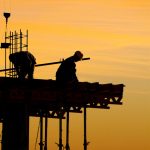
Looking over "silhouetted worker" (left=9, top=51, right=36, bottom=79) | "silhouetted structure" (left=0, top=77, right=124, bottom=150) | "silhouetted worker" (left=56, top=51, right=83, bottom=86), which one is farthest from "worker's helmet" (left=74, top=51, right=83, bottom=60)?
"silhouetted worker" (left=9, top=51, right=36, bottom=79)

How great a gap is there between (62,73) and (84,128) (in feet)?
12.4

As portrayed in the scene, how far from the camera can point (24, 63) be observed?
48.7m

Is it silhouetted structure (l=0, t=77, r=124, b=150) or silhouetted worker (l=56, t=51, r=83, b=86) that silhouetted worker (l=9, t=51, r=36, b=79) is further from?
silhouetted worker (l=56, t=51, r=83, b=86)

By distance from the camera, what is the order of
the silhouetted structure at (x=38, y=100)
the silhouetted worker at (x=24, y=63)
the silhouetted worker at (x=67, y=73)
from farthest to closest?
the silhouetted worker at (x=24, y=63) → the silhouetted worker at (x=67, y=73) → the silhouetted structure at (x=38, y=100)

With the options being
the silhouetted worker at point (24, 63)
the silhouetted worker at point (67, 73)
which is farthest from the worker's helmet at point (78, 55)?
the silhouetted worker at point (24, 63)

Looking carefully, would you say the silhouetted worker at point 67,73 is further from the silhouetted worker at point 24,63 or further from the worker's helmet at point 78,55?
the silhouetted worker at point 24,63

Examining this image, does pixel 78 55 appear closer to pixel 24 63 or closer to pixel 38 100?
pixel 38 100

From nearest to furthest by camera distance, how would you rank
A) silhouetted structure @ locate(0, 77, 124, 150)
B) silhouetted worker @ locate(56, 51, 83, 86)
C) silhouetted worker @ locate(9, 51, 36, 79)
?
1. silhouetted structure @ locate(0, 77, 124, 150)
2. silhouetted worker @ locate(56, 51, 83, 86)
3. silhouetted worker @ locate(9, 51, 36, 79)

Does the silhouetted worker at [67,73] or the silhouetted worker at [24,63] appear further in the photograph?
the silhouetted worker at [24,63]

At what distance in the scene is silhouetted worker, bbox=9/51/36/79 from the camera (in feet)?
159

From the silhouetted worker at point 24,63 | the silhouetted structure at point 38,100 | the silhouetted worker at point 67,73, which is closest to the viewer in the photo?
the silhouetted structure at point 38,100

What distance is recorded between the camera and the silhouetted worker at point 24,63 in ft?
159

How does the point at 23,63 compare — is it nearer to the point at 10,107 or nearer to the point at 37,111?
the point at 10,107

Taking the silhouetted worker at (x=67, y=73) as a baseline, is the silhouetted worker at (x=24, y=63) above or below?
above
